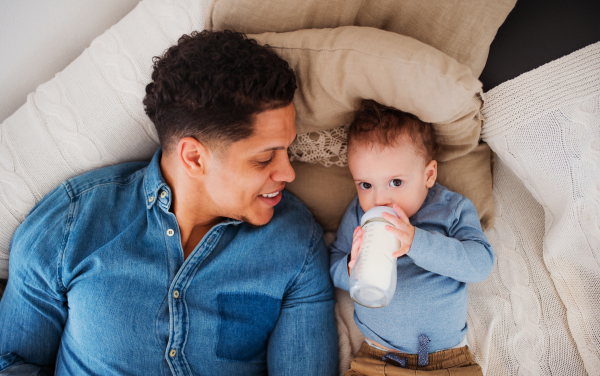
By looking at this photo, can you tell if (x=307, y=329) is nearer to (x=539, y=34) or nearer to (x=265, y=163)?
(x=265, y=163)

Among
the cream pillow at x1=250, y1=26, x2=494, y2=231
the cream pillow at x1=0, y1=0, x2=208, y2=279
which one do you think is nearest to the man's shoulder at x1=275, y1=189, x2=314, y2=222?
the cream pillow at x1=250, y1=26, x2=494, y2=231

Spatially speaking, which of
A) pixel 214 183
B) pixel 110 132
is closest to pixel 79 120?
pixel 110 132

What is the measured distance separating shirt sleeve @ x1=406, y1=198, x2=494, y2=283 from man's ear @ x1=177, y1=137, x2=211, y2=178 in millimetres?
782

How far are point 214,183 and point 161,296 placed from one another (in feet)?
1.48

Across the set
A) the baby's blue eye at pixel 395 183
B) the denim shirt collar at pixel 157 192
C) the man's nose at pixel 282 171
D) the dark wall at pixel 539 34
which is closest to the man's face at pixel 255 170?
the man's nose at pixel 282 171

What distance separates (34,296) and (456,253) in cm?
148

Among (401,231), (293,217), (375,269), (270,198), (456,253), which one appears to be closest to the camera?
(375,269)

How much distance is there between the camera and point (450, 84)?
1.14m

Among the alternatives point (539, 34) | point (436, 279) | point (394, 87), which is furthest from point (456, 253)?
point (539, 34)

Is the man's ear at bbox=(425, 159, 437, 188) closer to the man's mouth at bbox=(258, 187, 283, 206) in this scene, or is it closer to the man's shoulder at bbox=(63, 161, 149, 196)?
the man's mouth at bbox=(258, 187, 283, 206)

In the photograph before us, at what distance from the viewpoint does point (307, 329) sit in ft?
4.64

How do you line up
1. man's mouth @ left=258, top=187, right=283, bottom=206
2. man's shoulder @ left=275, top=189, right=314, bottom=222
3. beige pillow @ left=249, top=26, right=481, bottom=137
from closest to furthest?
beige pillow @ left=249, top=26, right=481, bottom=137 → man's mouth @ left=258, top=187, right=283, bottom=206 → man's shoulder @ left=275, top=189, right=314, bottom=222

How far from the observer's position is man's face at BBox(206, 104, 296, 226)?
130 cm

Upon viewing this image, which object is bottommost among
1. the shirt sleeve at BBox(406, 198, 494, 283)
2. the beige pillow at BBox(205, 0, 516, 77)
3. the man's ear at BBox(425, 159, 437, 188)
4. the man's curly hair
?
the shirt sleeve at BBox(406, 198, 494, 283)
